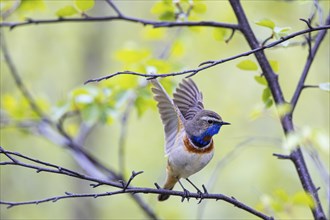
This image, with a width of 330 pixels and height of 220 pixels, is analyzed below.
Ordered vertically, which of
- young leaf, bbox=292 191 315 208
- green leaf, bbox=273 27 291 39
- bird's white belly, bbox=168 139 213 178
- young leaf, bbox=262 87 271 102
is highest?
green leaf, bbox=273 27 291 39

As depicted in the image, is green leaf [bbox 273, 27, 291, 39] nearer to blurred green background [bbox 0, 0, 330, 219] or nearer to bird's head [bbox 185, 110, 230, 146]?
bird's head [bbox 185, 110, 230, 146]

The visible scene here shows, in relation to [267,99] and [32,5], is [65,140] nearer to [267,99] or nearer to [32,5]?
[32,5]

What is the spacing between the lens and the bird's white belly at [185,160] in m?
2.65

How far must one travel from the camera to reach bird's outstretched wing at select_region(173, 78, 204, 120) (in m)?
2.86

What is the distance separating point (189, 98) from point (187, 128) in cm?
22

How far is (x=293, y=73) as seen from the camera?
23.0 ft

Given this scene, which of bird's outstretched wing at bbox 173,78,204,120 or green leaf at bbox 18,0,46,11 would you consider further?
green leaf at bbox 18,0,46,11

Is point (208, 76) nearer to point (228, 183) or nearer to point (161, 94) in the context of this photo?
point (228, 183)

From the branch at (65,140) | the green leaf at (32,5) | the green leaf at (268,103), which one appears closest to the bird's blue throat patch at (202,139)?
the green leaf at (268,103)

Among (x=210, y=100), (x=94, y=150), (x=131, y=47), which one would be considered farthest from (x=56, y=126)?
(x=210, y=100)

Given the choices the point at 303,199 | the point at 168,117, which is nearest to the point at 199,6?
the point at 168,117

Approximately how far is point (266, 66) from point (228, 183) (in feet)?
15.2

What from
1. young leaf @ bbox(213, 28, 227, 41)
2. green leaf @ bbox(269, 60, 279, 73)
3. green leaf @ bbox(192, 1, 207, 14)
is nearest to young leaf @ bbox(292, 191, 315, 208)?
green leaf @ bbox(269, 60, 279, 73)

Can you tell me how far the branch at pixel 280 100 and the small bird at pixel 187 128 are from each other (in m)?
0.31
